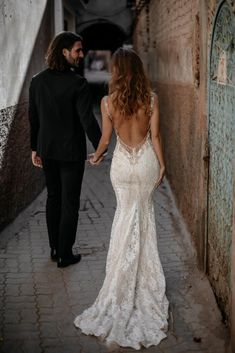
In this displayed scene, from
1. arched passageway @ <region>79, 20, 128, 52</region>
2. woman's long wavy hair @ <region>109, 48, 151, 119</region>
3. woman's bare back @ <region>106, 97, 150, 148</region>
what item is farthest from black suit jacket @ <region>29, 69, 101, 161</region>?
arched passageway @ <region>79, 20, 128, 52</region>

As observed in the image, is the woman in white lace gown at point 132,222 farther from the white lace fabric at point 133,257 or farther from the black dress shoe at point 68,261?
the black dress shoe at point 68,261

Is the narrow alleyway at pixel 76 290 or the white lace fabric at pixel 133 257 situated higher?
the white lace fabric at pixel 133 257

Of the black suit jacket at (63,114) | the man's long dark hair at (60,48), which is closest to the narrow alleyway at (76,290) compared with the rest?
the black suit jacket at (63,114)

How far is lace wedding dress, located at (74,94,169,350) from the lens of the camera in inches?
160

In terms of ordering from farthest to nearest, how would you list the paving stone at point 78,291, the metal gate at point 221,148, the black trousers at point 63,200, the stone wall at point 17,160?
the stone wall at point 17,160, the black trousers at point 63,200, the paving stone at point 78,291, the metal gate at point 221,148

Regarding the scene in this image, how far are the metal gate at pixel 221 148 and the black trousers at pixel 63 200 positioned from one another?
1.21m

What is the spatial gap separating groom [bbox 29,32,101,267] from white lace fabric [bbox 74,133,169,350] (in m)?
0.79

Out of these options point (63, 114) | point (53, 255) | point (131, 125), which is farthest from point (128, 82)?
point (53, 255)

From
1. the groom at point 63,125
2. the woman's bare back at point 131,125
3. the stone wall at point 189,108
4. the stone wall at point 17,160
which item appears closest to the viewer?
the woman's bare back at point 131,125

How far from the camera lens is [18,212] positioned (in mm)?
6602

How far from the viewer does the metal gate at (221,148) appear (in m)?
3.71

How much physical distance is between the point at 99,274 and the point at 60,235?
0.51 m

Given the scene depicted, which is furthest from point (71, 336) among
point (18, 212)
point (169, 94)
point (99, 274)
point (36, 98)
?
point (169, 94)

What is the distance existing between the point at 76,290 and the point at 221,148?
1.71 meters
